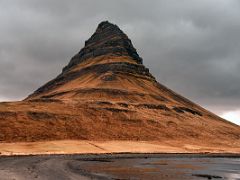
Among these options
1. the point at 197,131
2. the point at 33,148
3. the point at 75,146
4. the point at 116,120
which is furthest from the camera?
the point at 197,131

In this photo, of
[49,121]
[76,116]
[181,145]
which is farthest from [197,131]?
[49,121]

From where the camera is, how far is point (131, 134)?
15362 cm

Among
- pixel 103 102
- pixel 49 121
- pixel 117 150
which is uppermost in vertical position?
pixel 103 102

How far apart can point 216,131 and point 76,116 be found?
71154mm

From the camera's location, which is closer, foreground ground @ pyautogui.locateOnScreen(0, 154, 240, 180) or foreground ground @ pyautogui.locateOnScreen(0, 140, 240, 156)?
foreground ground @ pyautogui.locateOnScreen(0, 154, 240, 180)

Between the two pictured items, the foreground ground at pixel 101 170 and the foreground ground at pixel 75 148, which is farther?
the foreground ground at pixel 75 148

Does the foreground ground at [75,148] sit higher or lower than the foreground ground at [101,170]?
higher

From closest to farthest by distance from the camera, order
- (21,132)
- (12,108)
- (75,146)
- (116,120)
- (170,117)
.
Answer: (75,146)
(21,132)
(12,108)
(116,120)
(170,117)

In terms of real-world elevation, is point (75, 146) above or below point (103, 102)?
below

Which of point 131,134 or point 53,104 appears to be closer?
point 131,134

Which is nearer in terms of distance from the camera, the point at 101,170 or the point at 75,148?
the point at 101,170

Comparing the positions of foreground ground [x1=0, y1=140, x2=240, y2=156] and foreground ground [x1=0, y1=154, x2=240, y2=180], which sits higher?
foreground ground [x1=0, y1=140, x2=240, y2=156]

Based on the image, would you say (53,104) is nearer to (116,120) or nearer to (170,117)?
(116,120)

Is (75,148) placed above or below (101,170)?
above
